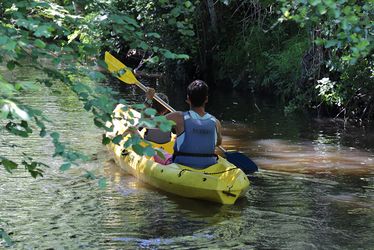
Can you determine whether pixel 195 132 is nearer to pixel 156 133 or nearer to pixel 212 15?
pixel 156 133

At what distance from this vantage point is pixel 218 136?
21.5 feet

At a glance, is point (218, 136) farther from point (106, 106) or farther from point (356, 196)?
point (106, 106)

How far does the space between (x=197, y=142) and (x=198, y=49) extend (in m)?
11.2

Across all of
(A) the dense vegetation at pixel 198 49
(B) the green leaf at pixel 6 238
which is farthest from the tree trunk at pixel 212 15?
(B) the green leaf at pixel 6 238

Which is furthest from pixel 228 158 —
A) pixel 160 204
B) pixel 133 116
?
pixel 133 116

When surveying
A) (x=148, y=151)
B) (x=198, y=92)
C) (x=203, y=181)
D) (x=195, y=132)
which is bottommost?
(x=203, y=181)

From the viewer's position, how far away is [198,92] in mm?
5941

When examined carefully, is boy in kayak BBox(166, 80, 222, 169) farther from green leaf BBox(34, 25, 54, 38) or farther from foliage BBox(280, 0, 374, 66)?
green leaf BBox(34, 25, 54, 38)

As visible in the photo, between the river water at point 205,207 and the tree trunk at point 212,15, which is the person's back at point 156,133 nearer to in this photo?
the river water at point 205,207

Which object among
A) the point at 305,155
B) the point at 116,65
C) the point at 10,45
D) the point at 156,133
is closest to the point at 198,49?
the point at 305,155

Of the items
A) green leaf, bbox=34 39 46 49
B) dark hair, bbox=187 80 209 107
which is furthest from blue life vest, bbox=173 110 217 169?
green leaf, bbox=34 39 46 49

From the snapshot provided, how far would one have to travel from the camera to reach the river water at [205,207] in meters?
4.93

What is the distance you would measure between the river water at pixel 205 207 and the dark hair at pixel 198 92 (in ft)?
3.27

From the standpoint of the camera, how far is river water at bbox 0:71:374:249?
493 cm
